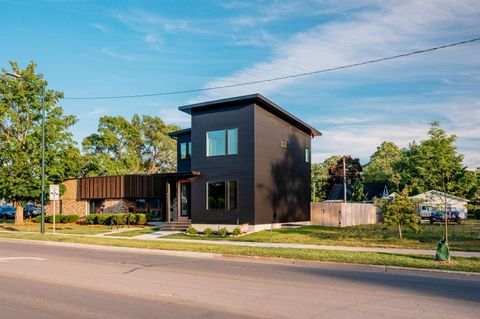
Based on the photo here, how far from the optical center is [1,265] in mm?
14375

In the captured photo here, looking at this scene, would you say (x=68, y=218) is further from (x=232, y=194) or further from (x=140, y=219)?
(x=232, y=194)

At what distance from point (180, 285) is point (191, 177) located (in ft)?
58.4

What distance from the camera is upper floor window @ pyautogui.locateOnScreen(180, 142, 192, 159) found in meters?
34.4

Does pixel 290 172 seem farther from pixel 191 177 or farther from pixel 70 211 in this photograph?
pixel 70 211

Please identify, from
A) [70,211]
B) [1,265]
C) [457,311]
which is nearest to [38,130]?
[70,211]

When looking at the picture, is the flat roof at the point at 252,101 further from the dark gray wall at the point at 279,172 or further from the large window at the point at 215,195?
the large window at the point at 215,195

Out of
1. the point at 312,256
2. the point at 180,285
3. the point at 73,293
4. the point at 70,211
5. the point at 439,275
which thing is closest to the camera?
the point at 73,293

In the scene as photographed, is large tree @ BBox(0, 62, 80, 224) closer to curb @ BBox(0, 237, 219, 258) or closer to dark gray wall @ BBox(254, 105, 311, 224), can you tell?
curb @ BBox(0, 237, 219, 258)

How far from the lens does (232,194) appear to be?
2658cm

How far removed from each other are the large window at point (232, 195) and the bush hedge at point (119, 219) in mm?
9935

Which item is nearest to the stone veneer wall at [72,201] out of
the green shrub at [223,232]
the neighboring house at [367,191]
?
the green shrub at [223,232]

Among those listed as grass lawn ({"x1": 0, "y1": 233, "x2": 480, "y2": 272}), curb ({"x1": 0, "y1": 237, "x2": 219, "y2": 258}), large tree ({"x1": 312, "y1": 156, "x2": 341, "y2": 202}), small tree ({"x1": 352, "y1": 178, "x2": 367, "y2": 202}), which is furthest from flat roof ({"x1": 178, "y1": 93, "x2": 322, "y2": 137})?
large tree ({"x1": 312, "y1": 156, "x2": 341, "y2": 202})

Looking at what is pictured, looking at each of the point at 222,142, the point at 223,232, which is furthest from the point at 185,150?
the point at 223,232

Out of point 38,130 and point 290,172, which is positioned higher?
point 38,130
